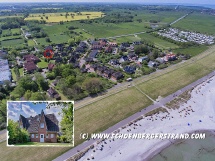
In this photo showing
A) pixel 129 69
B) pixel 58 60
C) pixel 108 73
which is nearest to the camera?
pixel 108 73

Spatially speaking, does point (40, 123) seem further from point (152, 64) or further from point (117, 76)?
point (152, 64)

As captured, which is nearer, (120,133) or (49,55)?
(120,133)

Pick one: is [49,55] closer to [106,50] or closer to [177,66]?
[106,50]

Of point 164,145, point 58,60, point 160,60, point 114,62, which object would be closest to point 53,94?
point 58,60

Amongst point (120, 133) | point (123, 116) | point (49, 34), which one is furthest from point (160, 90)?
point (49, 34)

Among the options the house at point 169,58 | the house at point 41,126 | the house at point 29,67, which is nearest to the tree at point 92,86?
the house at point 29,67
